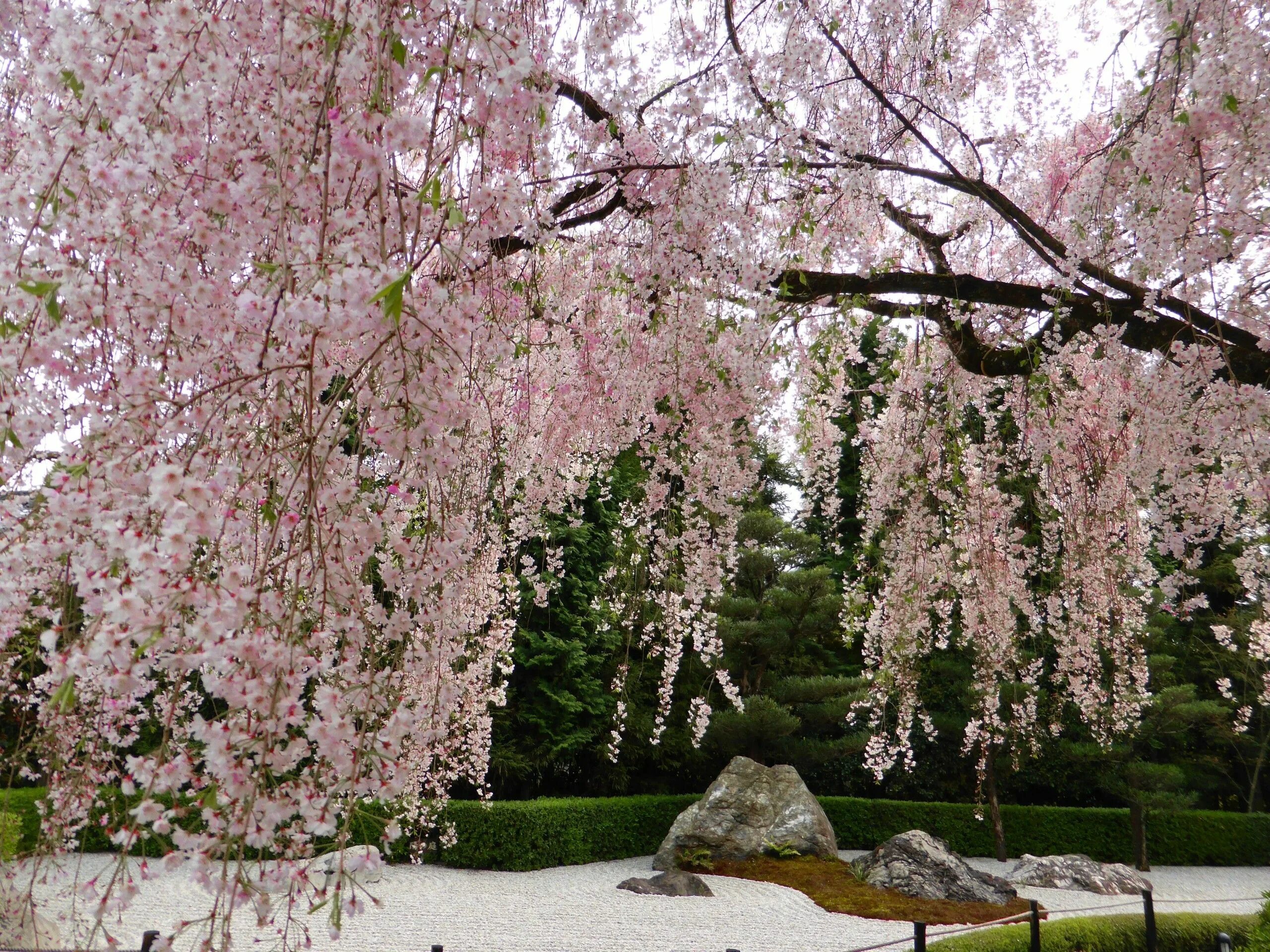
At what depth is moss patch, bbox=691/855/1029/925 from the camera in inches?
268

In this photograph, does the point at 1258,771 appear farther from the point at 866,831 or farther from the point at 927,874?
the point at 927,874

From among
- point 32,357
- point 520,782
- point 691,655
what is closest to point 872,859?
point 691,655

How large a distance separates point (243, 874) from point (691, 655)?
1031 centimetres

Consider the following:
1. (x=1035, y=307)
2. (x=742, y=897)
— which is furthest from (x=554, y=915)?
(x=1035, y=307)

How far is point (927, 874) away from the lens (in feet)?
24.4

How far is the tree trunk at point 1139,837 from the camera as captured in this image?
9812 mm

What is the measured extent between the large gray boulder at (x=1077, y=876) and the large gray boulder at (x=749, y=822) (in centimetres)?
179

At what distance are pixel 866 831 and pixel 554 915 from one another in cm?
484

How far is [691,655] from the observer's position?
11.0 meters

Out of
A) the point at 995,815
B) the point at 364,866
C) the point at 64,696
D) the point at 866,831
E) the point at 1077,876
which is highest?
the point at 64,696

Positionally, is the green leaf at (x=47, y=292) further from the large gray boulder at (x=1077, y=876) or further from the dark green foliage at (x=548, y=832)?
the large gray boulder at (x=1077, y=876)

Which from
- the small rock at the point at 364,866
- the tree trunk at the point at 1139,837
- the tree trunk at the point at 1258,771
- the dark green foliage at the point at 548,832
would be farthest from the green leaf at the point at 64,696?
the tree trunk at the point at 1258,771

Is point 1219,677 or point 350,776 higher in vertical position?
point 1219,677

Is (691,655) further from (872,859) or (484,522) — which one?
(484,522)
